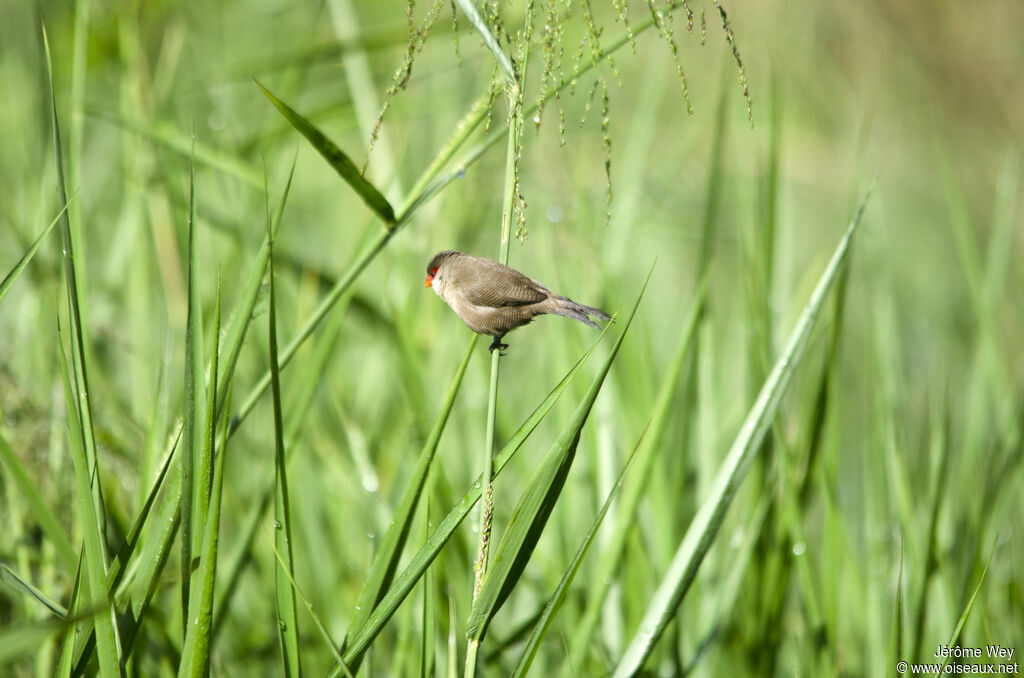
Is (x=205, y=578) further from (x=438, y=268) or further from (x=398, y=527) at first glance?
(x=438, y=268)

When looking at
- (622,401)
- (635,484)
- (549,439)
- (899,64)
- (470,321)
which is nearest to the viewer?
(470,321)

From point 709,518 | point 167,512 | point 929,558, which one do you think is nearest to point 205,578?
point 167,512

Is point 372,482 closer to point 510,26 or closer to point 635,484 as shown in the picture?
point 635,484

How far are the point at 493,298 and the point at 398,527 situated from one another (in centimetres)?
26

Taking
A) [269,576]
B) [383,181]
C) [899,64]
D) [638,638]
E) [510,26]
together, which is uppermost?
[899,64]

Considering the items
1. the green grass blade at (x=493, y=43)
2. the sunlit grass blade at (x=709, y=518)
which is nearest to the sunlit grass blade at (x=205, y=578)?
the green grass blade at (x=493, y=43)

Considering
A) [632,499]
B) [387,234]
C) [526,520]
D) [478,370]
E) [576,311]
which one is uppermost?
[478,370]

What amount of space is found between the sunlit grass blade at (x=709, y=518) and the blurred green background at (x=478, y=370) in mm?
223

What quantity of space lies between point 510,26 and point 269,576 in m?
1.31

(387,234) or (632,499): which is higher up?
(387,234)

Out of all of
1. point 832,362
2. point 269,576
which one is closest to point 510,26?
point 832,362

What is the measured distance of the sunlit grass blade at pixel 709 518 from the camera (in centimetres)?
82

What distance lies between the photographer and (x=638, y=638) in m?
0.86

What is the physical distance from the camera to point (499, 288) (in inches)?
29.8
